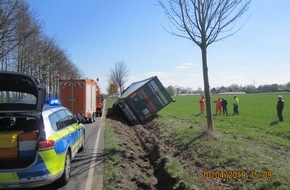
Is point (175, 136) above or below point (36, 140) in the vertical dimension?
below

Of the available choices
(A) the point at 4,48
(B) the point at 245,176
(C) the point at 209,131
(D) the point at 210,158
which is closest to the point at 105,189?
(B) the point at 245,176

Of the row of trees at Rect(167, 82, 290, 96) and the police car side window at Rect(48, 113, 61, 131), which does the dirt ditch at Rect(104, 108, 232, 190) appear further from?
the row of trees at Rect(167, 82, 290, 96)

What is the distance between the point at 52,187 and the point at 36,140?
132cm

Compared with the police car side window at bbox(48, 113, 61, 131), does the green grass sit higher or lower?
lower

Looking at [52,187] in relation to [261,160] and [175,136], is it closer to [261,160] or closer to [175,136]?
[261,160]

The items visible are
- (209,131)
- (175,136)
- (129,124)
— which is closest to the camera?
(209,131)

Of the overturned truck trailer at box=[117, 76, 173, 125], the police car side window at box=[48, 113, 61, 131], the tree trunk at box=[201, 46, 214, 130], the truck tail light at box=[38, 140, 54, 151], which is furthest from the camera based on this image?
the overturned truck trailer at box=[117, 76, 173, 125]

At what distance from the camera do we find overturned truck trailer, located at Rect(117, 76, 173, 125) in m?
22.6

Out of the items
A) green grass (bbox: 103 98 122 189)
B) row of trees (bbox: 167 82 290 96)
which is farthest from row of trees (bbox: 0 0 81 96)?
row of trees (bbox: 167 82 290 96)

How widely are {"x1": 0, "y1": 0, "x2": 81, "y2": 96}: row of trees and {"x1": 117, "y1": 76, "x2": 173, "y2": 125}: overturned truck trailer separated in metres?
4.89

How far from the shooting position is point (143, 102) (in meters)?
22.6

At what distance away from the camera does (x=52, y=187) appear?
24.5 feet

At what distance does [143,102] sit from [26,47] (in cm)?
1611

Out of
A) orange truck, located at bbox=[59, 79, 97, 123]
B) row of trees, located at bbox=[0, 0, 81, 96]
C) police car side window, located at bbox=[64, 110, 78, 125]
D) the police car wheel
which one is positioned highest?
row of trees, located at bbox=[0, 0, 81, 96]
